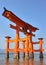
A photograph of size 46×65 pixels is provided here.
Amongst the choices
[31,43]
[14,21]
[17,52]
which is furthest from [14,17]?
[31,43]

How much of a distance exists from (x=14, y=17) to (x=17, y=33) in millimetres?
2573

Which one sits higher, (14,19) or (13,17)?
(13,17)

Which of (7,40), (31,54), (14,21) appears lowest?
(31,54)

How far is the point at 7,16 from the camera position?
21234 millimetres

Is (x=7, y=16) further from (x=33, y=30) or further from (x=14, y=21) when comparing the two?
(x=33, y=30)

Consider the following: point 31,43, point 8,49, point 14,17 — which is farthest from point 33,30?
point 14,17

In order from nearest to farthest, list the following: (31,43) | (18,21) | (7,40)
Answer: (18,21)
(7,40)
(31,43)

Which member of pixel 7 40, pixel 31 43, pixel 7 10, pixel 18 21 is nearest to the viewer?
pixel 7 10

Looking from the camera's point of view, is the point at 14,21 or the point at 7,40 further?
the point at 7,40

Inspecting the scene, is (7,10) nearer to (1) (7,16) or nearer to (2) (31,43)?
(1) (7,16)

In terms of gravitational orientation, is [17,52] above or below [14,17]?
below

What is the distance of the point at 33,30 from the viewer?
27.2 meters

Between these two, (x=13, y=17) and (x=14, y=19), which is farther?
(x=14, y=19)

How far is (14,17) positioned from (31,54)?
9.01 metres
